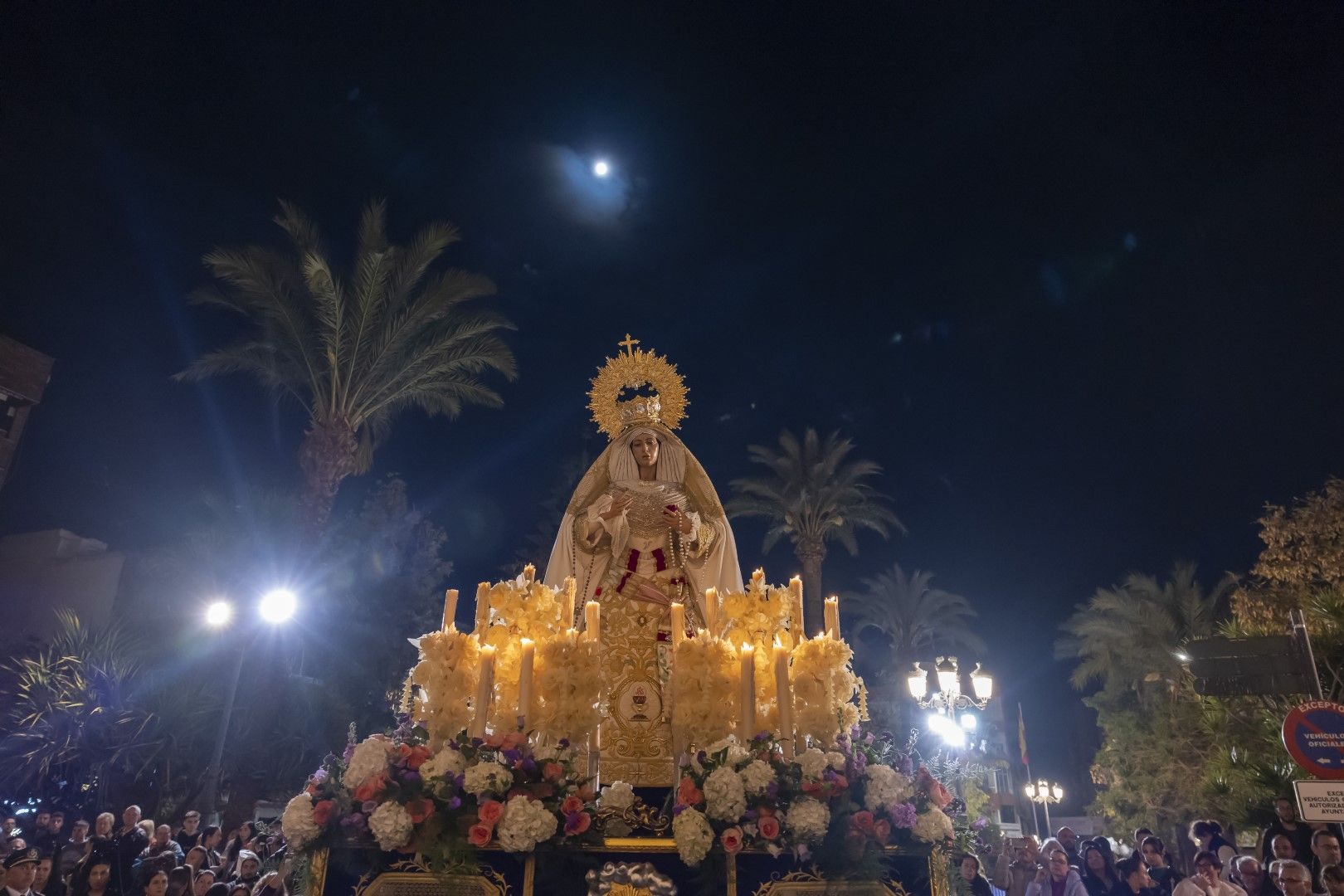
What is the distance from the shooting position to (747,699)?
661cm

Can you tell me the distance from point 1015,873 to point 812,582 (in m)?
16.7

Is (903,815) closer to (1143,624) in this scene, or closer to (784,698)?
(784,698)

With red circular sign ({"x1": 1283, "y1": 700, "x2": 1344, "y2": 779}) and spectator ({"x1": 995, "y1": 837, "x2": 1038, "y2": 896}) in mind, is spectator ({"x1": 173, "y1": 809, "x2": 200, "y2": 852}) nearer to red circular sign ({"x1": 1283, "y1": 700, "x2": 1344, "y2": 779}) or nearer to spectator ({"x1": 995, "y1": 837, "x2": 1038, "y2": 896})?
spectator ({"x1": 995, "y1": 837, "x2": 1038, "y2": 896})

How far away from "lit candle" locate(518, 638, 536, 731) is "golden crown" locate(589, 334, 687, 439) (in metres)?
3.66

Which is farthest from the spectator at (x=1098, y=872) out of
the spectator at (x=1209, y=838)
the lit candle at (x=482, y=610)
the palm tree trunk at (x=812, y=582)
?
the palm tree trunk at (x=812, y=582)

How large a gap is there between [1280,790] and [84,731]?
21946 mm

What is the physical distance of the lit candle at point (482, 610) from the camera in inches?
Result: 287

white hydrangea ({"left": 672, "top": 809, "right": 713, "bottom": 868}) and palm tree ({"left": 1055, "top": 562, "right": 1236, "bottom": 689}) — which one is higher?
palm tree ({"left": 1055, "top": 562, "right": 1236, "bottom": 689})

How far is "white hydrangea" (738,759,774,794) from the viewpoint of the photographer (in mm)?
5742

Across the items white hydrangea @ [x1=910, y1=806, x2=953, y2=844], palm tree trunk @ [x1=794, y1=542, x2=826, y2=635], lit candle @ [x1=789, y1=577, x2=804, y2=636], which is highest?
palm tree trunk @ [x1=794, y1=542, x2=826, y2=635]

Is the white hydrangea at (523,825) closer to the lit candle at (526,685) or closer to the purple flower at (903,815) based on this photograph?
the lit candle at (526,685)

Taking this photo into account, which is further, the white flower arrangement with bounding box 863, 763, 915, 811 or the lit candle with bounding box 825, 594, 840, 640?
the lit candle with bounding box 825, 594, 840, 640

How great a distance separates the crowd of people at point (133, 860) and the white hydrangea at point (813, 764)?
185 inches

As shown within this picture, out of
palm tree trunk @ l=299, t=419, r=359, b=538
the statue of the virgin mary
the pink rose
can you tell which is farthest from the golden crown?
palm tree trunk @ l=299, t=419, r=359, b=538
